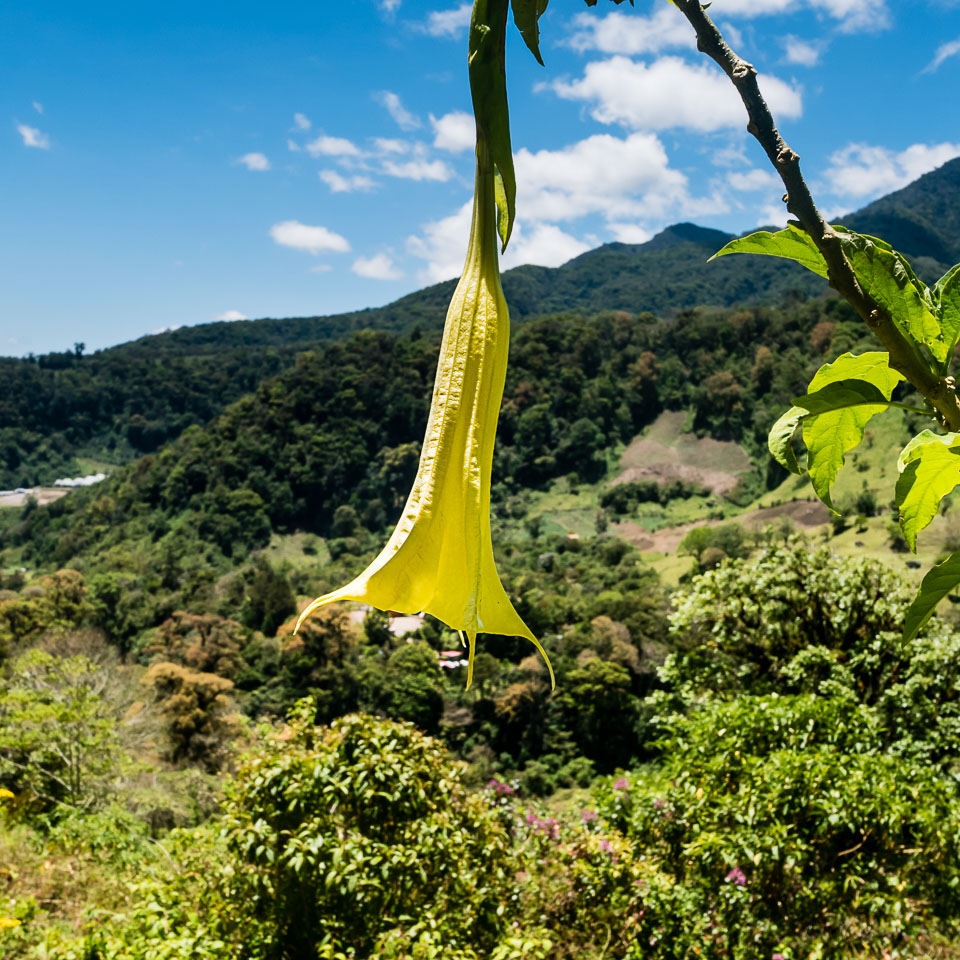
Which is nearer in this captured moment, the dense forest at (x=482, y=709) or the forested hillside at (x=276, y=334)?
the dense forest at (x=482, y=709)

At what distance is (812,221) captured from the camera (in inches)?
13.8

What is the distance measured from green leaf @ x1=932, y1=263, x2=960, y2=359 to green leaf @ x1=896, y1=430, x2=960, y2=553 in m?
0.05

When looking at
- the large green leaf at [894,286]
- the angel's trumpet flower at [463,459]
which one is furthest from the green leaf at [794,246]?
the angel's trumpet flower at [463,459]

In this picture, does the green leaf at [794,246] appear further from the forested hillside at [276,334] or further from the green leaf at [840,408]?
the forested hillside at [276,334]

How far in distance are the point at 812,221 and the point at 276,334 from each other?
221ft

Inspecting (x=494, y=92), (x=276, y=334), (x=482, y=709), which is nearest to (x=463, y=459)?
(x=494, y=92)

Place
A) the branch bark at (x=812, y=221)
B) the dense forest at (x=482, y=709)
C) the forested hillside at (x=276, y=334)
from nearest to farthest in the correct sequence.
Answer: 1. the branch bark at (x=812, y=221)
2. the dense forest at (x=482, y=709)
3. the forested hillside at (x=276, y=334)

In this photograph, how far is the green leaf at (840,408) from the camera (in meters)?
0.41

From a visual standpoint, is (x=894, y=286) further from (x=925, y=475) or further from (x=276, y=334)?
(x=276, y=334)

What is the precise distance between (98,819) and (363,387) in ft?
111

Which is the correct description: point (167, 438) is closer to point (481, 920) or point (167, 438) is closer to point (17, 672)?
point (17, 672)

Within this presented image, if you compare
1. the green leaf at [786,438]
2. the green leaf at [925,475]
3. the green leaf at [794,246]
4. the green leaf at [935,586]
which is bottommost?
the green leaf at [935,586]

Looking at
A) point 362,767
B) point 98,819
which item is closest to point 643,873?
point 362,767

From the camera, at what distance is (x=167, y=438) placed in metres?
47.1
